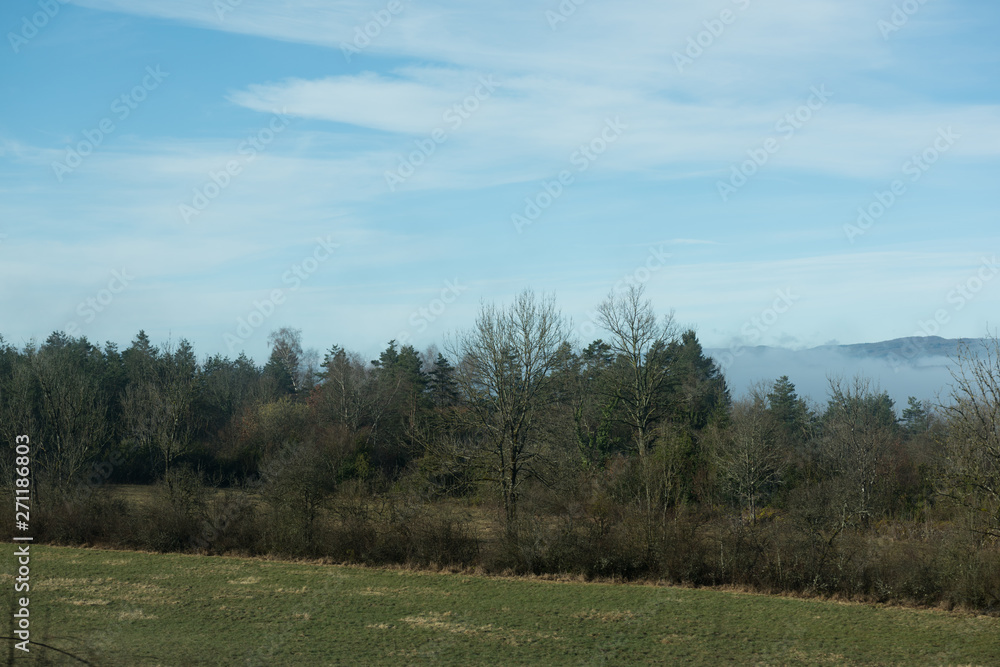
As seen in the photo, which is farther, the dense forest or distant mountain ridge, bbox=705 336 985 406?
distant mountain ridge, bbox=705 336 985 406

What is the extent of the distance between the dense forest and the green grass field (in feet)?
5.22

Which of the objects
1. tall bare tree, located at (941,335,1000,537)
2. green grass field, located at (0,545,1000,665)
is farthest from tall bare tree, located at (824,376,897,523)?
green grass field, located at (0,545,1000,665)

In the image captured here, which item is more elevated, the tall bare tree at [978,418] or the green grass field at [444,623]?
the tall bare tree at [978,418]

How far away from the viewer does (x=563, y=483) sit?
2784cm

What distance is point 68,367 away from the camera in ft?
120

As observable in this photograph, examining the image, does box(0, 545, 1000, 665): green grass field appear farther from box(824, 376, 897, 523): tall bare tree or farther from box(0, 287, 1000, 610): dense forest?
box(824, 376, 897, 523): tall bare tree

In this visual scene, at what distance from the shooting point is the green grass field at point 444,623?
1364 centimetres

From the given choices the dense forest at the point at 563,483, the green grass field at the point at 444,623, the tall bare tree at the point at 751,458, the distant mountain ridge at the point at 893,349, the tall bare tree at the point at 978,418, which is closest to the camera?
the green grass field at the point at 444,623

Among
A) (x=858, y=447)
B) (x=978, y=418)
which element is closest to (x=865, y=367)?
(x=858, y=447)

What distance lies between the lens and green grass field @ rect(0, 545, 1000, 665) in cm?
1364

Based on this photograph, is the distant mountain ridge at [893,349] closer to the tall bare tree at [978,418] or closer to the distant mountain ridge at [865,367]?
the distant mountain ridge at [865,367]

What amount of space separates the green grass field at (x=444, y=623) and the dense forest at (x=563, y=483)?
159cm

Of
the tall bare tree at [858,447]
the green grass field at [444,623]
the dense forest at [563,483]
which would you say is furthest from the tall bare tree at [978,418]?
the tall bare tree at [858,447]

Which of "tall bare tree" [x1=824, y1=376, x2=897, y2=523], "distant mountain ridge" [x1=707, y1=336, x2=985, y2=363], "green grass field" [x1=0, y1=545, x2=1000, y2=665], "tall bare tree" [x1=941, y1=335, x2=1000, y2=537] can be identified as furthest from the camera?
"distant mountain ridge" [x1=707, y1=336, x2=985, y2=363]
